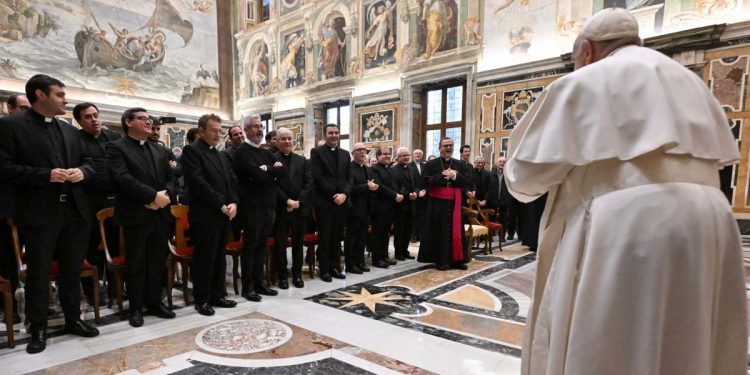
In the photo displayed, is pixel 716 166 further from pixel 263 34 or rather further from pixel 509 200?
pixel 263 34

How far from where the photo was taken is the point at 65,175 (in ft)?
9.61

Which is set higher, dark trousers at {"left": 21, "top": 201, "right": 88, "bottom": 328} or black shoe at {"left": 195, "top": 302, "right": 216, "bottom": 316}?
dark trousers at {"left": 21, "top": 201, "right": 88, "bottom": 328}

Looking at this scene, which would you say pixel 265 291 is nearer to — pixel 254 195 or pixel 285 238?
pixel 285 238

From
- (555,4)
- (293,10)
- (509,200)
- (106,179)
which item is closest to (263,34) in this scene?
(293,10)

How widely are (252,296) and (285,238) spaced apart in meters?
0.78

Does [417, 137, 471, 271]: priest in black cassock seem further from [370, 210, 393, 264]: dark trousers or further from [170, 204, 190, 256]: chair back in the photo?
[170, 204, 190, 256]: chair back

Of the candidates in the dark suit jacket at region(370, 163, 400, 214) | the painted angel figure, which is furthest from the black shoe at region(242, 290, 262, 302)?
the painted angel figure

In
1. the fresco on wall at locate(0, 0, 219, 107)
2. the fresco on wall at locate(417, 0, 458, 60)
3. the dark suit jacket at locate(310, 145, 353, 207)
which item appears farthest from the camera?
the fresco on wall at locate(0, 0, 219, 107)

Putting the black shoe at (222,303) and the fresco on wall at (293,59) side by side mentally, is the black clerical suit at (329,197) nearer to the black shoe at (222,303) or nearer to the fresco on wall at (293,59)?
the black shoe at (222,303)

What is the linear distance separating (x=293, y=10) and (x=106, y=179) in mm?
14481

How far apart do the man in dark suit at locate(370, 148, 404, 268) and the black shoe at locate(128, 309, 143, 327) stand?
3173 mm

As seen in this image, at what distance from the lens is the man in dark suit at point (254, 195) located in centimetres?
417

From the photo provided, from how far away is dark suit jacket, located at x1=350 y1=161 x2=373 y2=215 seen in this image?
5.48m

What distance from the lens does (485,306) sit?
4.10m
